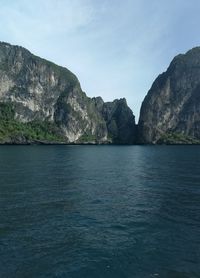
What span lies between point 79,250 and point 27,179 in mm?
40207

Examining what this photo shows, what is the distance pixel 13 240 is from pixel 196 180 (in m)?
45.4

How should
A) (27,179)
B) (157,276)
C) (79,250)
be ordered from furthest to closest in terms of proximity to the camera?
(27,179)
(79,250)
(157,276)

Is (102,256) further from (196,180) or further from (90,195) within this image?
(196,180)

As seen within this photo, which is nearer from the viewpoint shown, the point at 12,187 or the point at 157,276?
the point at 157,276

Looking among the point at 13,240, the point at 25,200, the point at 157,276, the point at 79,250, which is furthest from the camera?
the point at 25,200

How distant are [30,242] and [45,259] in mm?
3930

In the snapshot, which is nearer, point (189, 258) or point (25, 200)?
point (189, 258)

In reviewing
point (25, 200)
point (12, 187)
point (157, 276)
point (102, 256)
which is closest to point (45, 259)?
point (102, 256)

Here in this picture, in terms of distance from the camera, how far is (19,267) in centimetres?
2456

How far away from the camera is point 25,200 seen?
152 feet

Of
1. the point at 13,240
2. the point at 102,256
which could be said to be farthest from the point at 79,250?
the point at 13,240

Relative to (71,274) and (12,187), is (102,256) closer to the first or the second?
(71,274)

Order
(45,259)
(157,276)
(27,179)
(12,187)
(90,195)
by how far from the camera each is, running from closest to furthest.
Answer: (157,276) < (45,259) < (90,195) < (12,187) < (27,179)

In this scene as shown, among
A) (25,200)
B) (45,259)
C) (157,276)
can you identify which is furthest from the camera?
(25,200)
